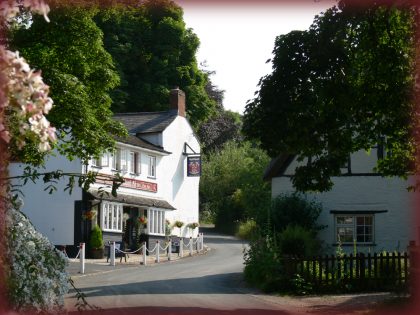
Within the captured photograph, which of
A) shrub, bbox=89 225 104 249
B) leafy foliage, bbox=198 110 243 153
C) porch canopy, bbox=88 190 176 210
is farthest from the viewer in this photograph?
leafy foliage, bbox=198 110 243 153

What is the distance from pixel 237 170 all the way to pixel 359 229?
3611cm

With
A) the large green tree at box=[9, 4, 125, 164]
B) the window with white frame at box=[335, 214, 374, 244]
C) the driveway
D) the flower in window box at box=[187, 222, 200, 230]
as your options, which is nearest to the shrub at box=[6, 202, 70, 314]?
the driveway

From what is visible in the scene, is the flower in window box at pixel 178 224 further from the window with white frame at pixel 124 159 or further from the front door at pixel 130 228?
the window with white frame at pixel 124 159

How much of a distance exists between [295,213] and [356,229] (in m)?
2.93

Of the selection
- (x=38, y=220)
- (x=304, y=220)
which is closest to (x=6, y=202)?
(x=304, y=220)

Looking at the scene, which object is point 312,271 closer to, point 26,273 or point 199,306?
point 199,306

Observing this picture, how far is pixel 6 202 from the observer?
8711mm

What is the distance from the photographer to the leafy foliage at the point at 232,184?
187ft

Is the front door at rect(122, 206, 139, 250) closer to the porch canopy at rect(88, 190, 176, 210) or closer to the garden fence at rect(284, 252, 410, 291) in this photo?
the porch canopy at rect(88, 190, 176, 210)

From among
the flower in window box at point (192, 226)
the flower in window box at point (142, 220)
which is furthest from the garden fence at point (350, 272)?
the flower in window box at point (192, 226)

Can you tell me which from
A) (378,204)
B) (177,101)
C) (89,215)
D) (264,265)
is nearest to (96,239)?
(89,215)

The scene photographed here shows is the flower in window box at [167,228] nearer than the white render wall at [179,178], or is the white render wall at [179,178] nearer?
the flower in window box at [167,228]

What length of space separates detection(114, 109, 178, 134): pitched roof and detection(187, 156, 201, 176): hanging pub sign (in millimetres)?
3361

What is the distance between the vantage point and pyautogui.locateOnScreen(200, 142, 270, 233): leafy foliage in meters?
57.1
